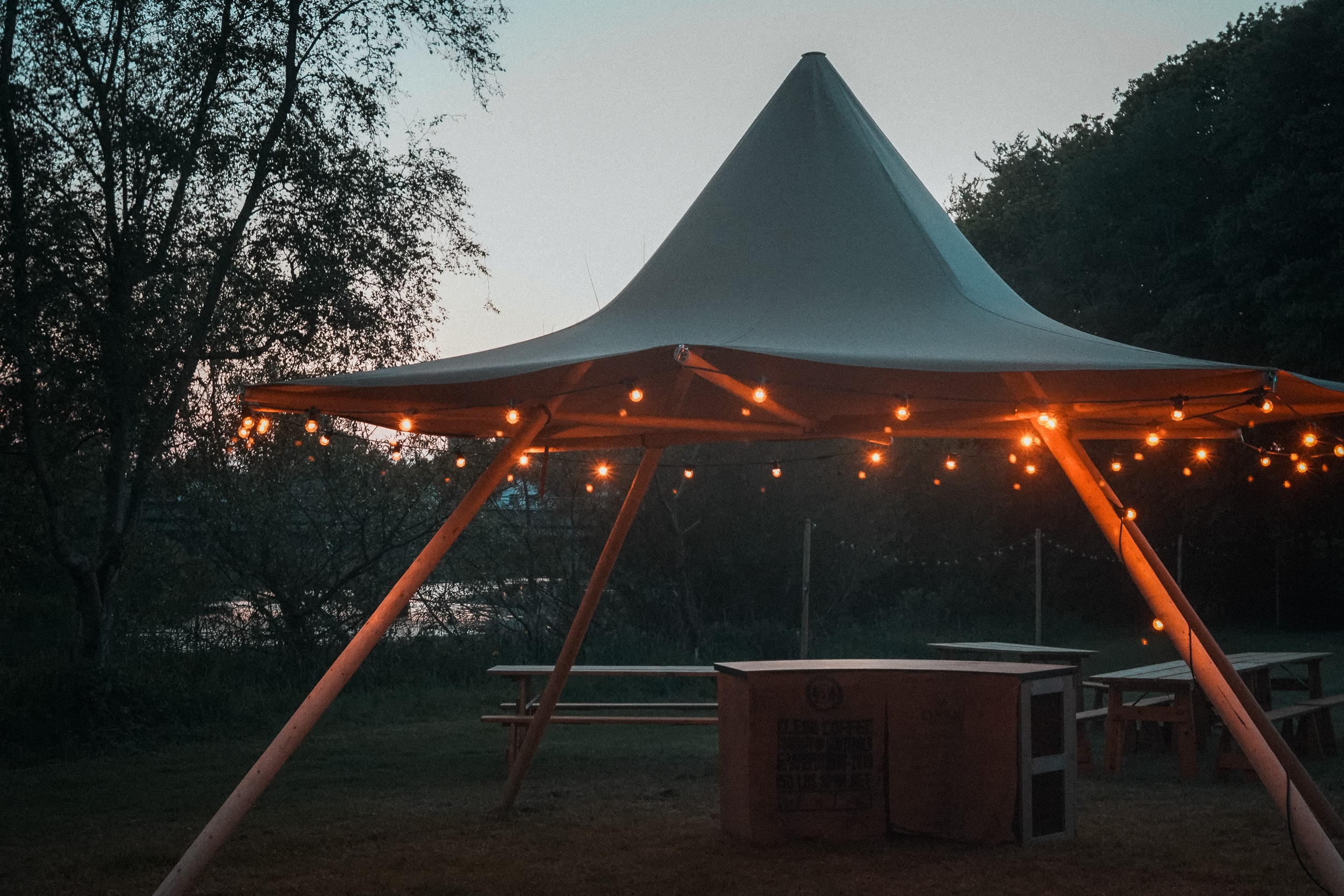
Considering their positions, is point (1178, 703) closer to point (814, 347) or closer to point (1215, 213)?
point (814, 347)

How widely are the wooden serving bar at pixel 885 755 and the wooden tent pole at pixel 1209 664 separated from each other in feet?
2.78

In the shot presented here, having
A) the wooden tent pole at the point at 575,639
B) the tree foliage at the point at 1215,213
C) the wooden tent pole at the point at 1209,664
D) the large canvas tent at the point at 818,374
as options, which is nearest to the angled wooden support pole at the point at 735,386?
the large canvas tent at the point at 818,374

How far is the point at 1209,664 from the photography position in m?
4.61

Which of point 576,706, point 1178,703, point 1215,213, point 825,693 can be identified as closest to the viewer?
point 825,693

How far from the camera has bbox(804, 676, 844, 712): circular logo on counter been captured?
18.2 feet

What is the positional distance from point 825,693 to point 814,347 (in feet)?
5.71

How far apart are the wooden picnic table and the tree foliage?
232 inches

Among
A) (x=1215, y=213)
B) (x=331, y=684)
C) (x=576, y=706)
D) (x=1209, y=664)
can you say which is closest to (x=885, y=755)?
(x=1209, y=664)

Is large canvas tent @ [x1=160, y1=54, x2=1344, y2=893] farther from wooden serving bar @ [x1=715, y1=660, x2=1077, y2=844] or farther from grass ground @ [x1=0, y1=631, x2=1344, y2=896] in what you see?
wooden serving bar @ [x1=715, y1=660, x2=1077, y2=844]

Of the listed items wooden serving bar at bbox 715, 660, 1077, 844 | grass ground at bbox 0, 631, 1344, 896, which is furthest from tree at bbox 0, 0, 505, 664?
wooden serving bar at bbox 715, 660, 1077, 844

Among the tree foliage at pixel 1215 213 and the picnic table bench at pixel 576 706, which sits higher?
the tree foliage at pixel 1215 213

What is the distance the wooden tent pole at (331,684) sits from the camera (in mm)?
4070

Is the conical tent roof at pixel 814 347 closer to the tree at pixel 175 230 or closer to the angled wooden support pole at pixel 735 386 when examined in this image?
the angled wooden support pole at pixel 735 386

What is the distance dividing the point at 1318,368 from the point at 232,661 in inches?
472
